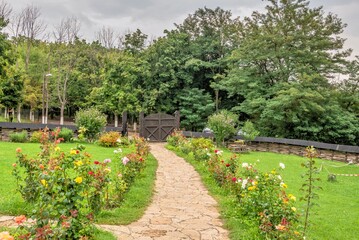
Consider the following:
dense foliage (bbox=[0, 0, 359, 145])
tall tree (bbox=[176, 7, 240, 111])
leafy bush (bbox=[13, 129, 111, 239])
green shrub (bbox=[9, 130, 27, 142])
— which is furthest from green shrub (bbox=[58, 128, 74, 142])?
tall tree (bbox=[176, 7, 240, 111])

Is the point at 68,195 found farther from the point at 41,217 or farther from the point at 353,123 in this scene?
the point at 353,123

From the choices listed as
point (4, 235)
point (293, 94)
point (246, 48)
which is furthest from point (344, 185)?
point (246, 48)

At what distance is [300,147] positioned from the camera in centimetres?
1772

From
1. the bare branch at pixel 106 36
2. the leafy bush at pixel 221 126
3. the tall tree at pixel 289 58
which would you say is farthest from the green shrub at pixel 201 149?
the bare branch at pixel 106 36

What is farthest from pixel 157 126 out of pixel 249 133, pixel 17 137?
pixel 17 137

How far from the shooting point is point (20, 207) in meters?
4.70

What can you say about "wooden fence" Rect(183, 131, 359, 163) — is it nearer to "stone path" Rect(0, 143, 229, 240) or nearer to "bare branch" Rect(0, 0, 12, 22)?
"stone path" Rect(0, 143, 229, 240)

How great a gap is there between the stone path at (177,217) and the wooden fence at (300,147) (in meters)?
10.8

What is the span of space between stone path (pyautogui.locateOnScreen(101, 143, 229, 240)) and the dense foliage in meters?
12.1

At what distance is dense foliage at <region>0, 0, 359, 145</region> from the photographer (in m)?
19.1

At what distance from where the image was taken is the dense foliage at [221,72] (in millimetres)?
19141

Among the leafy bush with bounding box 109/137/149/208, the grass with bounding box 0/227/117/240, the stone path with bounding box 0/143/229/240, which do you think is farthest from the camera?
the leafy bush with bounding box 109/137/149/208

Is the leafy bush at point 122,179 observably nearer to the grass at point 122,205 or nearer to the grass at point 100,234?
the grass at point 122,205

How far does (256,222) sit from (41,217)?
2.90 metres
